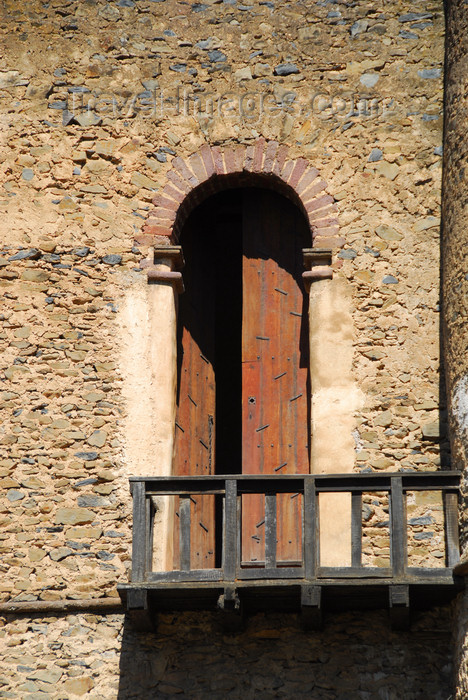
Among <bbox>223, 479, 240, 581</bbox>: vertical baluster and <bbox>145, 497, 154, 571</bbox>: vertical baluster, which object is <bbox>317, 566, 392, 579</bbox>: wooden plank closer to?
<bbox>223, 479, 240, 581</bbox>: vertical baluster

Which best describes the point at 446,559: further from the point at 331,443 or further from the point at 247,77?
the point at 247,77

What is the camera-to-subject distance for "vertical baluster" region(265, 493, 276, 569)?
24.7 ft

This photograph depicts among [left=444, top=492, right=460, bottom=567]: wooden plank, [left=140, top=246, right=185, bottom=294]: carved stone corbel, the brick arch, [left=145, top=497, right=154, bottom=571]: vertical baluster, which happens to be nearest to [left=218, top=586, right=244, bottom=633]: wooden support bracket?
[left=145, top=497, right=154, bottom=571]: vertical baluster

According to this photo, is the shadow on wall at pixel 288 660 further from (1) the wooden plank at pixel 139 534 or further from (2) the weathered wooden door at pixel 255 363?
(2) the weathered wooden door at pixel 255 363

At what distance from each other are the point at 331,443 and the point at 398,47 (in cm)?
314

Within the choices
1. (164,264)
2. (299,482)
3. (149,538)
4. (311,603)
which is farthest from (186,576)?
(164,264)

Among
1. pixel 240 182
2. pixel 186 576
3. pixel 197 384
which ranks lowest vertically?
pixel 186 576

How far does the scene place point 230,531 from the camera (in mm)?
7547

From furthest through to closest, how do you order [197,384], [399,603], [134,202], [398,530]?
[197,384] → [134,202] → [398,530] → [399,603]

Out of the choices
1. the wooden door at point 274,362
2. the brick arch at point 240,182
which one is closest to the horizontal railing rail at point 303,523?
the wooden door at point 274,362

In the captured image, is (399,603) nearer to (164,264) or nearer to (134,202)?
(164,264)

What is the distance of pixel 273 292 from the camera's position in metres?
9.10

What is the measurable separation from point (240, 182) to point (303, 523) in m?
2.90

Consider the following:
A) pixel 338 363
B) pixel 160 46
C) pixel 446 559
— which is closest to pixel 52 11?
pixel 160 46
